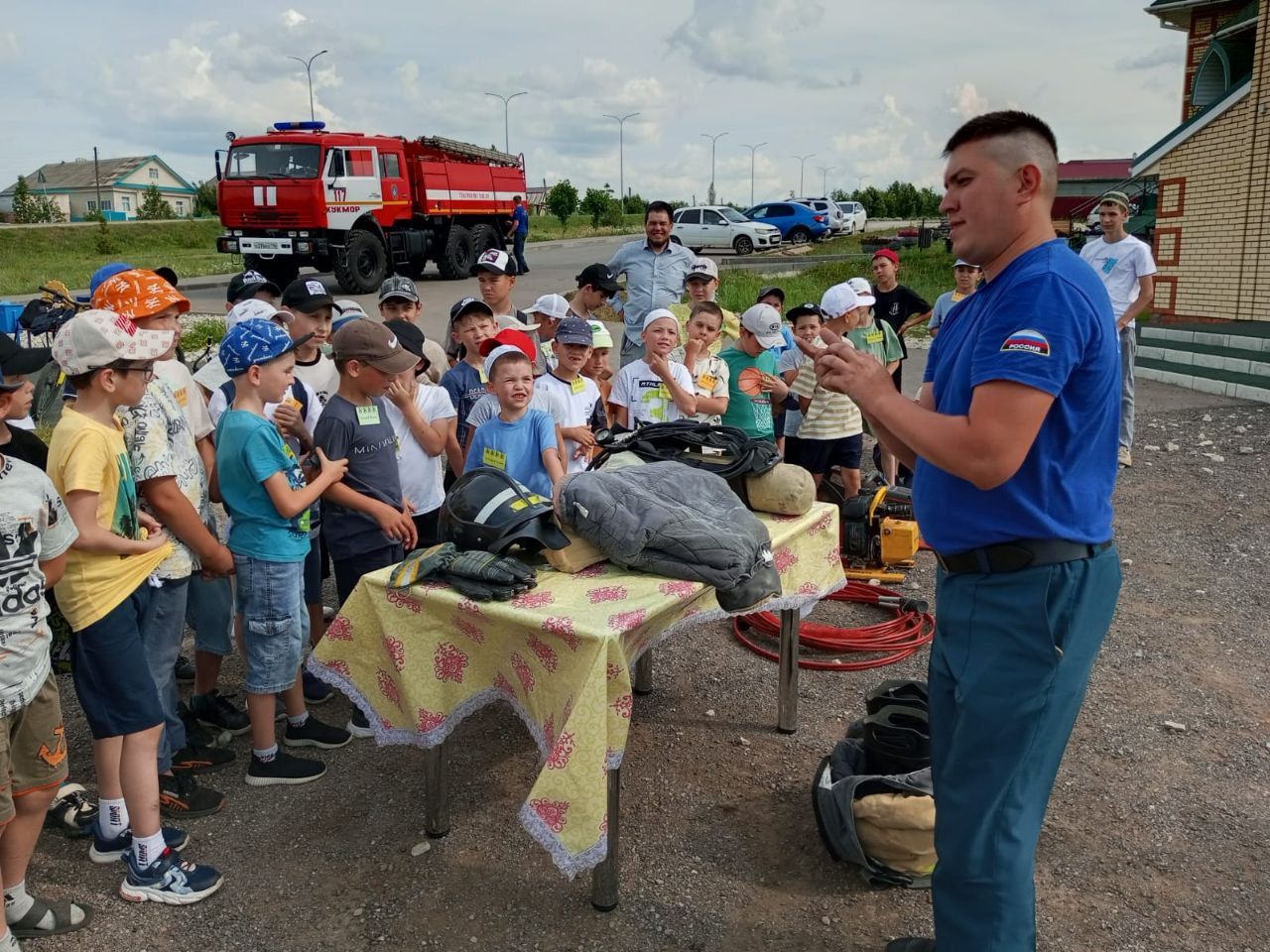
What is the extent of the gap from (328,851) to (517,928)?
78 centimetres

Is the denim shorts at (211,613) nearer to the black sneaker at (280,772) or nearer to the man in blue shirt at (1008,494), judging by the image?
the black sneaker at (280,772)

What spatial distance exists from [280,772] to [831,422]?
3912 millimetres

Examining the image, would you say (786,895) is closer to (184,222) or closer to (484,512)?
(484,512)

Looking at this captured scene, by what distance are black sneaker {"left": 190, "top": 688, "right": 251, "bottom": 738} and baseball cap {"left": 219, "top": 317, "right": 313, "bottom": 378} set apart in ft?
4.96

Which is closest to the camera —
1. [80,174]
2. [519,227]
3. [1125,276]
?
[1125,276]

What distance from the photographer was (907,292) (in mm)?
8312

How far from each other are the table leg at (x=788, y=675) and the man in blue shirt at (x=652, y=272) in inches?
148

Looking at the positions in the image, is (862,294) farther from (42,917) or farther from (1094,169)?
(1094,169)

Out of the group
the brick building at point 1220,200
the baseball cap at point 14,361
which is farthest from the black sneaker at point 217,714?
the brick building at point 1220,200

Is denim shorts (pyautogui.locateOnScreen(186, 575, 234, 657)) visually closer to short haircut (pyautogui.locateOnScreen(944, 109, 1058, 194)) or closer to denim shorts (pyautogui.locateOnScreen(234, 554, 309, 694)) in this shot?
denim shorts (pyautogui.locateOnScreen(234, 554, 309, 694))

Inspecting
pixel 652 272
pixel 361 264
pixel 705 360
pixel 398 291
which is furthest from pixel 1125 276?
pixel 361 264

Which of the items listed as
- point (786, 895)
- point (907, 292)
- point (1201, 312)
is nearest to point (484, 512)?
point (786, 895)

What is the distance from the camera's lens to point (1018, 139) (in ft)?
6.80

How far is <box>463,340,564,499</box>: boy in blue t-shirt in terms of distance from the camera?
157 inches
